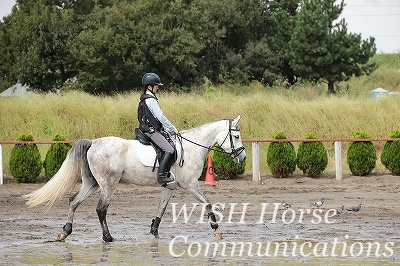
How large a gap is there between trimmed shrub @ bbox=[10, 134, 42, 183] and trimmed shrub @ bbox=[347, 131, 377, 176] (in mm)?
8825

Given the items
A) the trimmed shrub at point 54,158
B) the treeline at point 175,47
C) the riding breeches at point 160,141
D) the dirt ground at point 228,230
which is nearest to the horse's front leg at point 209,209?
the dirt ground at point 228,230

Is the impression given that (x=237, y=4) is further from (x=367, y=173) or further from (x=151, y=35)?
(x=367, y=173)

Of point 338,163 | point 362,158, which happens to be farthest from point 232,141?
point 362,158

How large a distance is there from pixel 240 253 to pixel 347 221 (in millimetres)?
4233

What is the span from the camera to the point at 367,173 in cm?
2406

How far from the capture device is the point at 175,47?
4931cm

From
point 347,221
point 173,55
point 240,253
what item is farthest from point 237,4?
point 240,253

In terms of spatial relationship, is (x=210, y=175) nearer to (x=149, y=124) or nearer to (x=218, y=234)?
(x=149, y=124)

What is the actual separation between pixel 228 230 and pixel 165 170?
1.61 meters

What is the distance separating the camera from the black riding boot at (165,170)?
13234 millimetres

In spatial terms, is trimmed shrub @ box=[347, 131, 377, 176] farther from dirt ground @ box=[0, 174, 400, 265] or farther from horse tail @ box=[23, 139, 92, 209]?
horse tail @ box=[23, 139, 92, 209]

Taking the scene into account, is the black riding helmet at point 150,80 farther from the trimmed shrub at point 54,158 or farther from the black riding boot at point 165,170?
the trimmed shrub at point 54,158

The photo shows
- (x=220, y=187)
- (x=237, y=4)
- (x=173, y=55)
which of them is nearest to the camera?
(x=220, y=187)

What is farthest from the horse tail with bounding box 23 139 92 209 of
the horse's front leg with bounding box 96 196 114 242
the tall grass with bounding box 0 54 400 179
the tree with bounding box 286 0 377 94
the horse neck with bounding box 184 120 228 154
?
the tree with bounding box 286 0 377 94
